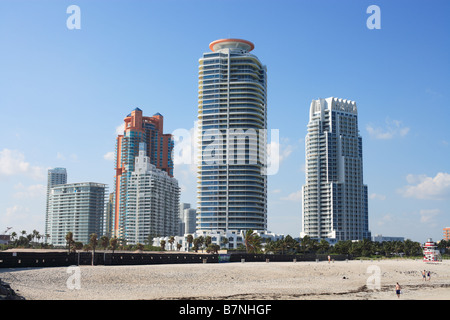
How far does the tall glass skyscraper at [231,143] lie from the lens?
187125 mm

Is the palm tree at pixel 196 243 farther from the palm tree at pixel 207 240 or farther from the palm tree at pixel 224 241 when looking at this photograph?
the palm tree at pixel 224 241

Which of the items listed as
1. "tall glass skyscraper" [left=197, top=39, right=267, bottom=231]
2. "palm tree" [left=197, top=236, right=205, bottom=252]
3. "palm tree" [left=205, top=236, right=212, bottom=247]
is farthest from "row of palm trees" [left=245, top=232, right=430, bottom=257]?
"tall glass skyscraper" [left=197, top=39, right=267, bottom=231]

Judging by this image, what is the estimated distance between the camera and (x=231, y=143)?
18900 centimetres

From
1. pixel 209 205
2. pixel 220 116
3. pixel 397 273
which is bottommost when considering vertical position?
pixel 397 273

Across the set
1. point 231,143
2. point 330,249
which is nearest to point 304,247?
point 330,249

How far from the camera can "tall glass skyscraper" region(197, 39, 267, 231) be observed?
187 meters

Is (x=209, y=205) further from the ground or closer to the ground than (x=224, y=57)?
closer to the ground

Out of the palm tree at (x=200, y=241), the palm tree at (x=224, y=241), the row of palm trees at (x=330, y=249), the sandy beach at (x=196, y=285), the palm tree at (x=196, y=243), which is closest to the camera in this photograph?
the sandy beach at (x=196, y=285)

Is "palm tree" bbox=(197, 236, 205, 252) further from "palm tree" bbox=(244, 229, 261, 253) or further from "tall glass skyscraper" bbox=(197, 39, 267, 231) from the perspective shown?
"palm tree" bbox=(244, 229, 261, 253)

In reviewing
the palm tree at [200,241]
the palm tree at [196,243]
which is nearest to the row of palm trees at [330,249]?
the palm tree at [196,243]
